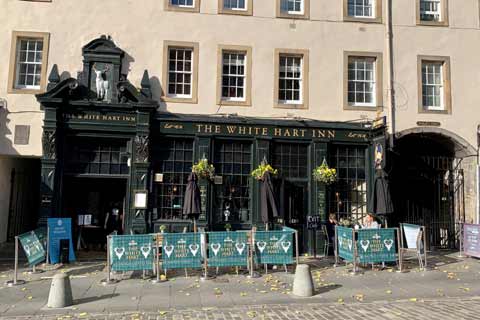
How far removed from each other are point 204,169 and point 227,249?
3553mm

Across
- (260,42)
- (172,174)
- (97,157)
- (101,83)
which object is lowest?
(172,174)

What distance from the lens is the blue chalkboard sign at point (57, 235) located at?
11812 mm

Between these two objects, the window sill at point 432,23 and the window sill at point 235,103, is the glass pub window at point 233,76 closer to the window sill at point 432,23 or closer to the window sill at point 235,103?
the window sill at point 235,103

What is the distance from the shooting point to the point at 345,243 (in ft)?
37.8

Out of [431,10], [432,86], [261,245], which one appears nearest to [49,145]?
[261,245]

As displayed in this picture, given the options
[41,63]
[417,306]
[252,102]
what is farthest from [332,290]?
[41,63]

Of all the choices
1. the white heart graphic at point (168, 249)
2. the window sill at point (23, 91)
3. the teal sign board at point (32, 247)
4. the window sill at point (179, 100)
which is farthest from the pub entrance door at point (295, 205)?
the window sill at point (23, 91)

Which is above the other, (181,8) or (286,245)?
(181,8)

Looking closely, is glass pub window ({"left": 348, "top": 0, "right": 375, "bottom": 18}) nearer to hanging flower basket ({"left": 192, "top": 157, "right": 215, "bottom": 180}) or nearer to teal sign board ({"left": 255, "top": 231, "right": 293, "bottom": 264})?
hanging flower basket ({"left": 192, "top": 157, "right": 215, "bottom": 180})

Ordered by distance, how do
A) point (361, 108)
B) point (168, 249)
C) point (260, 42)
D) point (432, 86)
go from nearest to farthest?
point (168, 249)
point (260, 42)
point (361, 108)
point (432, 86)

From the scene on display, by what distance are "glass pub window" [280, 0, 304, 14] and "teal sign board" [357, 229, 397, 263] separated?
317 inches

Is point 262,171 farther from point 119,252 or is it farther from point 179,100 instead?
point 119,252

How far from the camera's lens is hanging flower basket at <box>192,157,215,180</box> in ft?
43.9

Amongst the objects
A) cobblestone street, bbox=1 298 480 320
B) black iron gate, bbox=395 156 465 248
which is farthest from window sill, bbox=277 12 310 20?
cobblestone street, bbox=1 298 480 320
